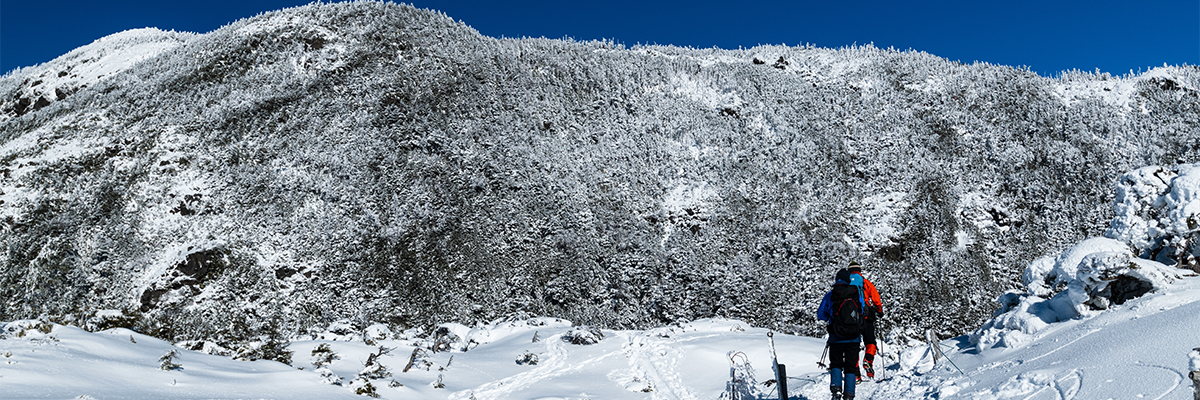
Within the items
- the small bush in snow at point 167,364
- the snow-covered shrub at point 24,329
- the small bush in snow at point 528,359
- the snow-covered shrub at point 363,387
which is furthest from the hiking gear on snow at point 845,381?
the snow-covered shrub at point 24,329

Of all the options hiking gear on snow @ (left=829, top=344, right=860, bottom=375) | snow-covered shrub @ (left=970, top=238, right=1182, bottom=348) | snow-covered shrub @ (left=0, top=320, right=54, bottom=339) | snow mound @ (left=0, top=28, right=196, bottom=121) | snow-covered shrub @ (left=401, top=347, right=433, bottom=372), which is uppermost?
snow mound @ (left=0, top=28, right=196, bottom=121)

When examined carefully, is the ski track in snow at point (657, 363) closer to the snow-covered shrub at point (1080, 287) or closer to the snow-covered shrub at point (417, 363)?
the snow-covered shrub at point (417, 363)

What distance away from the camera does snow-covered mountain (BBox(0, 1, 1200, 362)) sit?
25656mm

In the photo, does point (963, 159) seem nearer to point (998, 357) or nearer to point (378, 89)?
point (998, 357)

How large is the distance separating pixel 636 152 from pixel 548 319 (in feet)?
45.3

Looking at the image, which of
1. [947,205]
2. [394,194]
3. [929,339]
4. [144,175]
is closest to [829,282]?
[947,205]

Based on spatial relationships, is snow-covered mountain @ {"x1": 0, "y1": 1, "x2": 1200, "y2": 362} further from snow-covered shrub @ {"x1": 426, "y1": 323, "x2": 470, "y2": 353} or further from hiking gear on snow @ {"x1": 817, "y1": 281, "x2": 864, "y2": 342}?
hiking gear on snow @ {"x1": 817, "y1": 281, "x2": 864, "y2": 342}

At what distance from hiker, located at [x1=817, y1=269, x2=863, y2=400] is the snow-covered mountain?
17931 millimetres

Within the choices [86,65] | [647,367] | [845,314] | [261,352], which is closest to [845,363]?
[845,314]

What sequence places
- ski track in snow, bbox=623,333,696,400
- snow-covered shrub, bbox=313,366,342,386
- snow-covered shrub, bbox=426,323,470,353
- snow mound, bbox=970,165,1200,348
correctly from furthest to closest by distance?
snow-covered shrub, bbox=426,323,470,353
ski track in snow, bbox=623,333,696,400
snow-covered shrub, bbox=313,366,342,386
snow mound, bbox=970,165,1200,348

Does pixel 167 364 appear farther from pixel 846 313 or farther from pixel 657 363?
pixel 657 363

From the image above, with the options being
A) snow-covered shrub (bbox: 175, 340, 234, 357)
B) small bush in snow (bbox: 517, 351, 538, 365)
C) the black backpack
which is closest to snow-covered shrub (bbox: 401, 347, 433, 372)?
small bush in snow (bbox: 517, 351, 538, 365)

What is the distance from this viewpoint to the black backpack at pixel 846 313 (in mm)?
6938

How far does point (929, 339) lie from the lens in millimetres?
8383
